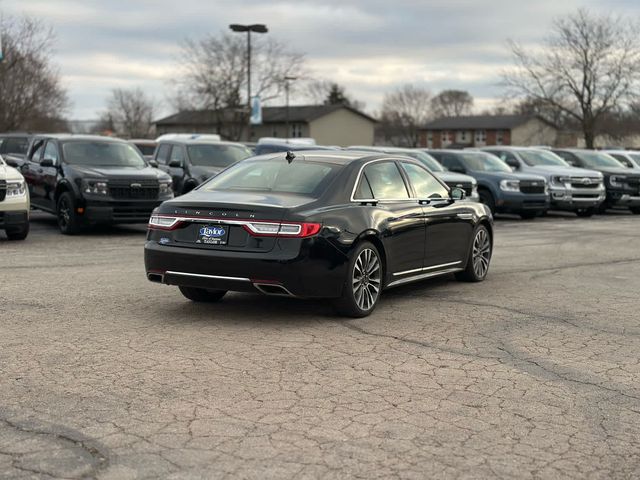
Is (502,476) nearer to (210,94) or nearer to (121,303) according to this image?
(121,303)

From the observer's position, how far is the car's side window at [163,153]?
19844mm

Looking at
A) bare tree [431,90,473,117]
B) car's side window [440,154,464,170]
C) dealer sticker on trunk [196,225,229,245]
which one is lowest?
dealer sticker on trunk [196,225,229,245]

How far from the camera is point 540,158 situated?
25125 millimetres

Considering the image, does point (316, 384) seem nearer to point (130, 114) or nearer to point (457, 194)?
point (457, 194)

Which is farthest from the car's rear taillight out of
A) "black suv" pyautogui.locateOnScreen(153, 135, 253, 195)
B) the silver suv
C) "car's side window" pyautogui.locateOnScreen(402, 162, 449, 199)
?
the silver suv

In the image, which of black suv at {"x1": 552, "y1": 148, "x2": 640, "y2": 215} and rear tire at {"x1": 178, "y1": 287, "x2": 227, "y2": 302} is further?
black suv at {"x1": 552, "y1": 148, "x2": 640, "y2": 215}

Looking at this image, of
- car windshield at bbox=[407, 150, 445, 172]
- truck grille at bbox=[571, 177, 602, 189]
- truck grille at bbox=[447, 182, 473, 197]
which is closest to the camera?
truck grille at bbox=[447, 182, 473, 197]

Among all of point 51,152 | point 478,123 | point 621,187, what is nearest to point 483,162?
point 621,187

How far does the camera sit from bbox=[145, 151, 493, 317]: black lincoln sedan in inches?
294

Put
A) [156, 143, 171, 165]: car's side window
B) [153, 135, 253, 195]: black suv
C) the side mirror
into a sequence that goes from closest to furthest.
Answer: the side mirror
[153, 135, 253, 195]: black suv
[156, 143, 171, 165]: car's side window

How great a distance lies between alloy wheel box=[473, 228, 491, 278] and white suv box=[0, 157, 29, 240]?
7.19m

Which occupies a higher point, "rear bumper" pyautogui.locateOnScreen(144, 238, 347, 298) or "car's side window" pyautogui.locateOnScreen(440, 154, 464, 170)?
"car's side window" pyautogui.locateOnScreen(440, 154, 464, 170)

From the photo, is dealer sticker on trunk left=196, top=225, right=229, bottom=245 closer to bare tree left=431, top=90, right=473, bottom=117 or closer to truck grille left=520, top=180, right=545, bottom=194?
truck grille left=520, top=180, right=545, bottom=194

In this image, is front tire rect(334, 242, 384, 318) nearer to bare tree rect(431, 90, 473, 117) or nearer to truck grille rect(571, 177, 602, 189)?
truck grille rect(571, 177, 602, 189)
